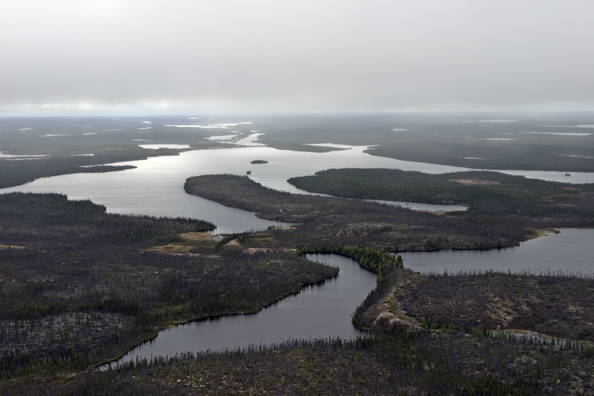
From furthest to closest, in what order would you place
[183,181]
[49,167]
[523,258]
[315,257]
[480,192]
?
[49,167] → [183,181] → [480,192] → [315,257] → [523,258]

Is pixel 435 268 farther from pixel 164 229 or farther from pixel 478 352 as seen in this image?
pixel 164 229

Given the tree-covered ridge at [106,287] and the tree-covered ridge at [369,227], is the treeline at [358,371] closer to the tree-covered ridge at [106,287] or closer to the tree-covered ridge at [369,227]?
the tree-covered ridge at [106,287]

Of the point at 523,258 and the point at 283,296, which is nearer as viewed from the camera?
the point at 283,296

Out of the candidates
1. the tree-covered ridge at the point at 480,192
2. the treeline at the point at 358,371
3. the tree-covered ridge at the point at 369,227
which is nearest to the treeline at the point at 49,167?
the tree-covered ridge at the point at 480,192

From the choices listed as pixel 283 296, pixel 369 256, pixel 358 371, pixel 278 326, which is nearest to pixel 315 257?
pixel 369 256

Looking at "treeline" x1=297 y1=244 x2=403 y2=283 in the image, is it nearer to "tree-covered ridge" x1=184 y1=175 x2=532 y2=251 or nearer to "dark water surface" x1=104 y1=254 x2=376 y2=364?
"tree-covered ridge" x1=184 y1=175 x2=532 y2=251

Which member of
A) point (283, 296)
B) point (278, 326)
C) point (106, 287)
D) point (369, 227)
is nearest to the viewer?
point (278, 326)

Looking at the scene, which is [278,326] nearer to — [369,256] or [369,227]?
[369,256]
